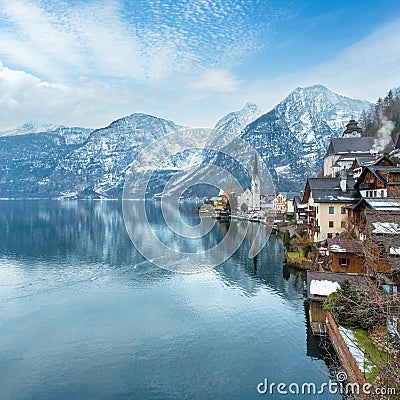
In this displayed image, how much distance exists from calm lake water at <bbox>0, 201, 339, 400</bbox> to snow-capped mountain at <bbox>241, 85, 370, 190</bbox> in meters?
117

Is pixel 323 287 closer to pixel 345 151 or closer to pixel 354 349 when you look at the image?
pixel 354 349

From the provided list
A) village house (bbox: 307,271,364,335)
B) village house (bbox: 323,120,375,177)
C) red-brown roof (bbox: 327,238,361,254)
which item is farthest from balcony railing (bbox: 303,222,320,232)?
village house (bbox: 323,120,375,177)

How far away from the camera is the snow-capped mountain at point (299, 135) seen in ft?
513

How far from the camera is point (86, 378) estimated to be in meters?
14.0

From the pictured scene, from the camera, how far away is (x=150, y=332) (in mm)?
18297

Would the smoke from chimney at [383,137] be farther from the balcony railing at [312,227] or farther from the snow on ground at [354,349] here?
the snow on ground at [354,349]

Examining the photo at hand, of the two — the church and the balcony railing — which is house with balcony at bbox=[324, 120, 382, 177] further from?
the church

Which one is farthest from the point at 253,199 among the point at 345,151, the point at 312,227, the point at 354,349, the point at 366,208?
the point at 354,349

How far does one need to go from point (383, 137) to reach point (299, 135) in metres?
126

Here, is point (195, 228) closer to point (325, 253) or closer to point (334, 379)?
point (325, 253)

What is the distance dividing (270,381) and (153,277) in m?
15.9

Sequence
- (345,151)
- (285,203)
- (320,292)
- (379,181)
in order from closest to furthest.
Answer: (320,292)
(379,181)
(345,151)
(285,203)

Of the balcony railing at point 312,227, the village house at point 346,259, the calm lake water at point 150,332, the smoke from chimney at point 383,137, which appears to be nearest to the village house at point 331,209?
the balcony railing at point 312,227

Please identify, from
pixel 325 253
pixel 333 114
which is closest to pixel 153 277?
pixel 325 253
